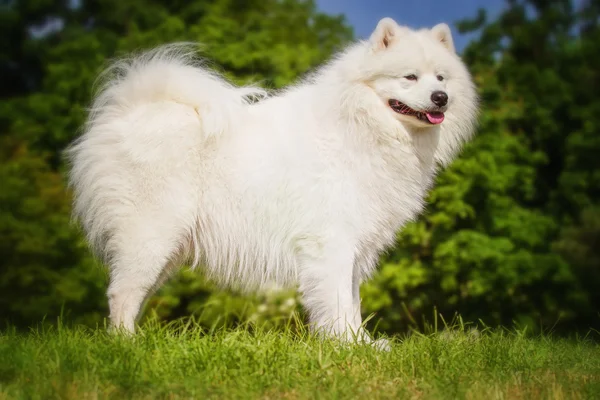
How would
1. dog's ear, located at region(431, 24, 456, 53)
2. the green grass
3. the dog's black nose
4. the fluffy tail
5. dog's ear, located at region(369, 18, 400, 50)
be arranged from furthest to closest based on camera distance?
dog's ear, located at region(431, 24, 456, 53) → the fluffy tail → dog's ear, located at region(369, 18, 400, 50) → the dog's black nose → the green grass

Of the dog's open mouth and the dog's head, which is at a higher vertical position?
the dog's head

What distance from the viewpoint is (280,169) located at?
Result: 5.29 metres

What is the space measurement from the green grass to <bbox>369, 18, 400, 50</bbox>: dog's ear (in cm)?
209

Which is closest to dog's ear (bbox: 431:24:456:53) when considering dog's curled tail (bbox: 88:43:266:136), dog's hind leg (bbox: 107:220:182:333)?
dog's curled tail (bbox: 88:43:266:136)

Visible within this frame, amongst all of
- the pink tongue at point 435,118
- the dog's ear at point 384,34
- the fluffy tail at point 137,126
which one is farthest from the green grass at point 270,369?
the dog's ear at point 384,34

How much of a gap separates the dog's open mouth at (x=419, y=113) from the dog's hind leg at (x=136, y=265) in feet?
6.07

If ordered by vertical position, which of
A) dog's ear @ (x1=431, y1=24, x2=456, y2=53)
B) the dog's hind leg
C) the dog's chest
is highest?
dog's ear @ (x1=431, y1=24, x2=456, y2=53)

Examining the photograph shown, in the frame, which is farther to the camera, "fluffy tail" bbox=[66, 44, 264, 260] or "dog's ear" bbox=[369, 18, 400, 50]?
"fluffy tail" bbox=[66, 44, 264, 260]

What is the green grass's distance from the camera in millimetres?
3617

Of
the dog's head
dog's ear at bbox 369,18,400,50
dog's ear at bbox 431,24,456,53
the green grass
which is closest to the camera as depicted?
the green grass

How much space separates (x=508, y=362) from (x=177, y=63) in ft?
10.8

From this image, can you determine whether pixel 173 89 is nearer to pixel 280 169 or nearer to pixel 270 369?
pixel 280 169

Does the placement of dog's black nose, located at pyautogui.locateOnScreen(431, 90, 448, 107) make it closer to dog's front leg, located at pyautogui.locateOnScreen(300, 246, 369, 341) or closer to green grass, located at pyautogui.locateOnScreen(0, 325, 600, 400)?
dog's front leg, located at pyautogui.locateOnScreen(300, 246, 369, 341)

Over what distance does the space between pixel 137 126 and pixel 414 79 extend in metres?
2.07
